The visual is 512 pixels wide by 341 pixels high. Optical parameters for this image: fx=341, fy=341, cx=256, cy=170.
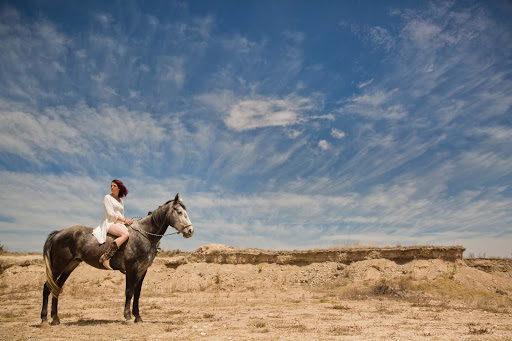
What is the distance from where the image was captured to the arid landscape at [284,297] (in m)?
7.67

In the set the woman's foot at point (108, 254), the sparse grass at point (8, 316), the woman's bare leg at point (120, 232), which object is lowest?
the sparse grass at point (8, 316)

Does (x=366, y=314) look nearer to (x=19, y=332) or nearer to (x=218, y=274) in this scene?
(x=19, y=332)

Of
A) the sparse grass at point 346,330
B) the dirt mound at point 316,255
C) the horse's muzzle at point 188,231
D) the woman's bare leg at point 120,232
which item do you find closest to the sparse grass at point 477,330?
the sparse grass at point 346,330

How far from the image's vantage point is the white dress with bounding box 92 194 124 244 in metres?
8.38

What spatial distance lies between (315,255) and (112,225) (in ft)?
57.7

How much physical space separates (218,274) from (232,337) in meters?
16.4

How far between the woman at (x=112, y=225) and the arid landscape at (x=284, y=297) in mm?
1746

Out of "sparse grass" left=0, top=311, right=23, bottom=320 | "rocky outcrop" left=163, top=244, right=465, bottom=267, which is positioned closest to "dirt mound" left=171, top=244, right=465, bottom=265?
"rocky outcrop" left=163, top=244, right=465, bottom=267

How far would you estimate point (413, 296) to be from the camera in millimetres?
16078

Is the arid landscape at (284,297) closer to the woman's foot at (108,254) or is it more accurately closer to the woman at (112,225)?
the woman's foot at (108,254)

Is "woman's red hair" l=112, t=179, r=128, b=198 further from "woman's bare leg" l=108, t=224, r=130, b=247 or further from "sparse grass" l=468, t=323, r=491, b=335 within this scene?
"sparse grass" l=468, t=323, r=491, b=335

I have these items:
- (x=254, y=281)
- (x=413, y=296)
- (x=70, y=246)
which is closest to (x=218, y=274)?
(x=254, y=281)

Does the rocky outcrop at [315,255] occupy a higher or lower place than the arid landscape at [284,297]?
higher

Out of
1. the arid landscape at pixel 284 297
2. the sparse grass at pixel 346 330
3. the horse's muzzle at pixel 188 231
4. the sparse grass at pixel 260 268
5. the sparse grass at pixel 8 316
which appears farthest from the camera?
the sparse grass at pixel 260 268
